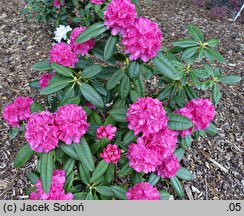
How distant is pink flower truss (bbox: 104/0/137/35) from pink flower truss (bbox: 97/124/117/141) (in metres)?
0.49

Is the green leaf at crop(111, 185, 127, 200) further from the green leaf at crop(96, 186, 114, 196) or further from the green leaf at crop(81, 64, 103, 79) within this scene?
the green leaf at crop(81, 64, 103, 79)

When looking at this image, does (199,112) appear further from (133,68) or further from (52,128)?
(52,128)

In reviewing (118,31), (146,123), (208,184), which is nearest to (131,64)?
(118,31)

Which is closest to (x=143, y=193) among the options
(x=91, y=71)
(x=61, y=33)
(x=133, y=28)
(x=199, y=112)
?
(x=199, y=112)

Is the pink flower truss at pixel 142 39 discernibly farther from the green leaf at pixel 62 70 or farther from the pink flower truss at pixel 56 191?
the pink flower truss at pixel 56 191

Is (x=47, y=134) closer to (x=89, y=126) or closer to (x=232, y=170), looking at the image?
(x=89, y=126)

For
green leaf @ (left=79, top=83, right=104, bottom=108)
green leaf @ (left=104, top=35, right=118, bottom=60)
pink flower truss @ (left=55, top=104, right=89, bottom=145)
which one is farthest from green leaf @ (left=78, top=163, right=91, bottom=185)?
green leaf @ (left=104, top=35, right=118, bottom=60)

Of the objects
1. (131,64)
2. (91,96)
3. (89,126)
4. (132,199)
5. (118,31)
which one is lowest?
(132,199)

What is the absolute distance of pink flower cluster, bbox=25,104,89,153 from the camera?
4.62 ft

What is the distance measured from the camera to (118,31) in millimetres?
1533

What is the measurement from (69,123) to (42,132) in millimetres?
122

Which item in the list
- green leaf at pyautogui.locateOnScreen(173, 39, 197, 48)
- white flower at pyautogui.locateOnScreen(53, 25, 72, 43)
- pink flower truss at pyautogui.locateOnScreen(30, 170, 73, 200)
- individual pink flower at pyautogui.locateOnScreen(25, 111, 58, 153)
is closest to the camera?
individual pink flower at pyautogui.locateOnScreen(25, 111, 58, 153)

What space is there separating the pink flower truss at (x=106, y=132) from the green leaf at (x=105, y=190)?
0.26 metres

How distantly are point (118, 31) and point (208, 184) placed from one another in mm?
1264
